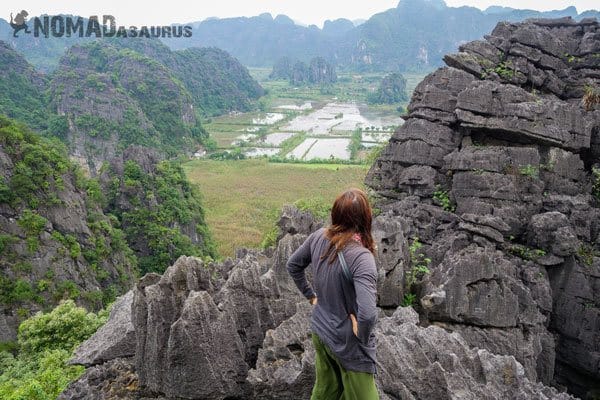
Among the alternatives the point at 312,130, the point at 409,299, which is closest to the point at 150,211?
the point at 409,299

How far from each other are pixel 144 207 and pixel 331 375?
3082 cm

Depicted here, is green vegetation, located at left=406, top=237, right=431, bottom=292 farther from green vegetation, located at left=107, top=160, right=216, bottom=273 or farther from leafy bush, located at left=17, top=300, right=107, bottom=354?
green vegetation, located at left=107, top=160, right=216, bottom=273

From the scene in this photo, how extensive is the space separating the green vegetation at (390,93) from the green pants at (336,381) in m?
148

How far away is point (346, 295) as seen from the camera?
4336mm

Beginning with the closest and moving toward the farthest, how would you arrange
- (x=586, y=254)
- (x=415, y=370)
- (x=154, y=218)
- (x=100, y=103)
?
(x=415, y=370) < (x=586, y=254) < (x=154, y=218) < (x=100, y=103)

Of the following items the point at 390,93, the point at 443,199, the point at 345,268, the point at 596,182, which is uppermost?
the point at 390,93

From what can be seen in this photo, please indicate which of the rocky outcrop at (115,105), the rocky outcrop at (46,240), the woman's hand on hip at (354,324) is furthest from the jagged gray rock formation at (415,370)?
the rocky outcrop at (115,105)

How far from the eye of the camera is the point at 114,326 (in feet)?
30.1

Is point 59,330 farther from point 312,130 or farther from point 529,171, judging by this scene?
point 312,130

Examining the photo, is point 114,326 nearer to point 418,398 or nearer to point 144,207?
point 418,398

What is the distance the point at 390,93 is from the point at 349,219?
151 m

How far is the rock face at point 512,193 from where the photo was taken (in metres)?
11.4

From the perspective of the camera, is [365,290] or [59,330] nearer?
[365,290]

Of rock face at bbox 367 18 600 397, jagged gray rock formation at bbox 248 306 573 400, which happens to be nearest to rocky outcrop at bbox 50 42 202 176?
rock face at bbox 367 18 600 397
